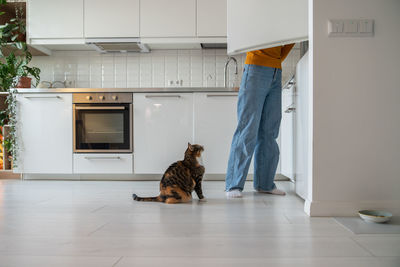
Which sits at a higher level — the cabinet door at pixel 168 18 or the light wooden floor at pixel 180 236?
A: the cabinet door at pixel 168 18

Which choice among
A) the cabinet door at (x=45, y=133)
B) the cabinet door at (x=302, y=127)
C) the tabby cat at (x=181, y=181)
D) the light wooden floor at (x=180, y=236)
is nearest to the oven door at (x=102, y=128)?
the cabinet door at (x=45, y=133)

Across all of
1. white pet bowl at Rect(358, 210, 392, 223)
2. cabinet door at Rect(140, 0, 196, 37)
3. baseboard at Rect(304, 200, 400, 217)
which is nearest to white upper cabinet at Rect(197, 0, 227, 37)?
cabinet door at Rect(140, 0, 196, 37)

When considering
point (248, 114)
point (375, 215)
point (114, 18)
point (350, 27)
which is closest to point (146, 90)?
point (114, 18)

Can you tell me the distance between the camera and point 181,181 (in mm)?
2025

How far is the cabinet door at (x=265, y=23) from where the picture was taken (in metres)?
1.95

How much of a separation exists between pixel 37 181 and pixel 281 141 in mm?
2515

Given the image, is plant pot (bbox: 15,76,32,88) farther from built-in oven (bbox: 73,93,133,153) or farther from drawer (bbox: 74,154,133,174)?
drawer (bbox: 74,154,133,174)

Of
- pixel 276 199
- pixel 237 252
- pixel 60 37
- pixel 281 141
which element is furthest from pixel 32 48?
pixel 237 252

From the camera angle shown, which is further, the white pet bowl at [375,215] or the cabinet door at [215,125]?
the cabinet door at [215,125]

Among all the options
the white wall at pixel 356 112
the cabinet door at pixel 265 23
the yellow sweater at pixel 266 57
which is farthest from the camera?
the yellow sweater at pixel 266 57

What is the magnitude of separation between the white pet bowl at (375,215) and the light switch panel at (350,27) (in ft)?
2.94

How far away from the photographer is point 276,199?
2.22 meters

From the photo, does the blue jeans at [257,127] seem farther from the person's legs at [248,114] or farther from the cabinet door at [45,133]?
the cabinet door at [45,133]

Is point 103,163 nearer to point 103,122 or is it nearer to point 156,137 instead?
point 103,122
